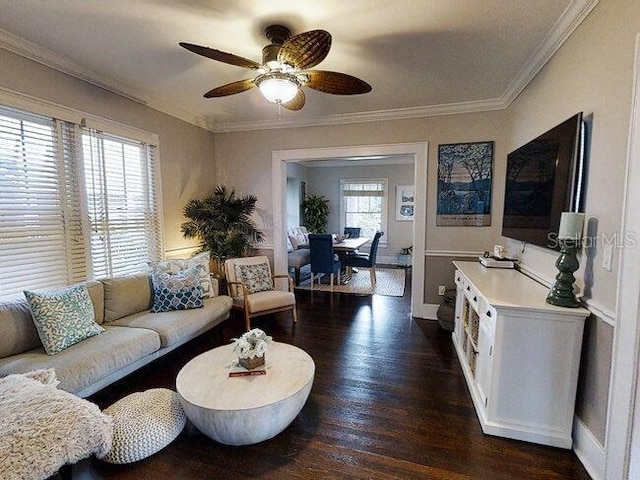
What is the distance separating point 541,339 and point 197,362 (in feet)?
7.28

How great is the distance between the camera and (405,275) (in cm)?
661

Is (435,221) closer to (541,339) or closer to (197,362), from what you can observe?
(541,339)

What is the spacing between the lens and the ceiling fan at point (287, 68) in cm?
185

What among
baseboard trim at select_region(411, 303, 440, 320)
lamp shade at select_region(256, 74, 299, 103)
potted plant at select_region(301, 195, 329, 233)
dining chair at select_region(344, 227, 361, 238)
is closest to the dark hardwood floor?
baseboard trim at select_region(411, 303, 440, 320)

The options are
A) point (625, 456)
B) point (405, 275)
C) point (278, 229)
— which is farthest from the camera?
point (405, 275)

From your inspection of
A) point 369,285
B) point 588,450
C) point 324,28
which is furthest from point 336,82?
point 369,285

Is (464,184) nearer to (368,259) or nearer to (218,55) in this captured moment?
(368,259)

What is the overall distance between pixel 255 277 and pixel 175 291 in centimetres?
105

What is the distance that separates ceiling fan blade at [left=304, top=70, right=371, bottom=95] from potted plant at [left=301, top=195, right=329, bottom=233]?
5690 millimetres

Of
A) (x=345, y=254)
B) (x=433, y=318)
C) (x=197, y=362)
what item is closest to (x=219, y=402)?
(x=197, y=362)

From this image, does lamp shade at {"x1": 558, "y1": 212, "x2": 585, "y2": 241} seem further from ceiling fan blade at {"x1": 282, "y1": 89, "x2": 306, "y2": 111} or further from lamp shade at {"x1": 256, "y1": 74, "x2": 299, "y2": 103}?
ceiling fan blade at {"x1": 282, "y1": 89, "x2": 306, "y2": 111}

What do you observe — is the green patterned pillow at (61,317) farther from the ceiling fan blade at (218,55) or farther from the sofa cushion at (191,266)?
the ceiling fan blade at (218,55)

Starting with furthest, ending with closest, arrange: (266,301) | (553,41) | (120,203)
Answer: (266,301)
(120,203)
(553,41)

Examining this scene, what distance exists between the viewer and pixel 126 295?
9.59ft
